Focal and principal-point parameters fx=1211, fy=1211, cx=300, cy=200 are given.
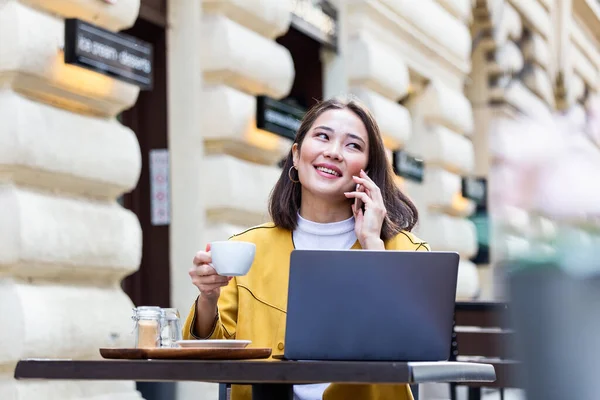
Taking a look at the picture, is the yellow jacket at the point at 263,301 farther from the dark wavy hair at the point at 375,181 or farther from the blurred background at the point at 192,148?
the blurred background at the point at 192,148

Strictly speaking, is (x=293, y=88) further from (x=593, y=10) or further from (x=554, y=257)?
(x=593, y=10)

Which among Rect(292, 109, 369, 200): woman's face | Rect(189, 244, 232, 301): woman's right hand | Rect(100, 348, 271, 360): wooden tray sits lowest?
Rect(100, 348, 271, 360): wooden tray

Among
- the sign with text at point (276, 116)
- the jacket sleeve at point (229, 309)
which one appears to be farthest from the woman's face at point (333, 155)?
the sign with text at point (276, 116)

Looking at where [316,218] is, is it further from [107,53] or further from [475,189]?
[475,189]

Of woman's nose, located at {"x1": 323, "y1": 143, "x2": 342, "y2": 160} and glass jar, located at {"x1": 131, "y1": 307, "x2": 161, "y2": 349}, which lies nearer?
glass jar, located at {"x1": 131, "y1": 307, "x2": 161, "y2": 349}

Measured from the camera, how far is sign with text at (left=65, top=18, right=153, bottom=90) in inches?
194

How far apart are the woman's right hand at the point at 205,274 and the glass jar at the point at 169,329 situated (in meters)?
0.09

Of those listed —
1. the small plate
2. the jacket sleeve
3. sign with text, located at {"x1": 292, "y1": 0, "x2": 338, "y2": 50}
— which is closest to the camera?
the small plate

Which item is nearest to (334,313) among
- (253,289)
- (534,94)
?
(253,289)

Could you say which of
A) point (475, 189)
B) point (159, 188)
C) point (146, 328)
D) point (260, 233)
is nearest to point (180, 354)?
point (146, 328)

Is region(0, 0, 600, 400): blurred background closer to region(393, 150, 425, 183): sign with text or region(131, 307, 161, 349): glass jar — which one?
region(393, 150, 425, 183): sign with text

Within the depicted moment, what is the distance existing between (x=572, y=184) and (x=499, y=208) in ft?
0.42

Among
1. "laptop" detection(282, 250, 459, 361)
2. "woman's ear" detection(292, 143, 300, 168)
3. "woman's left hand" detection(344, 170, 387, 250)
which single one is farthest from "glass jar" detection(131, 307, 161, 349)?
"woman's ear" detection(292, 143, 300, 168)

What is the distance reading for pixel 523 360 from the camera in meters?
1.33
